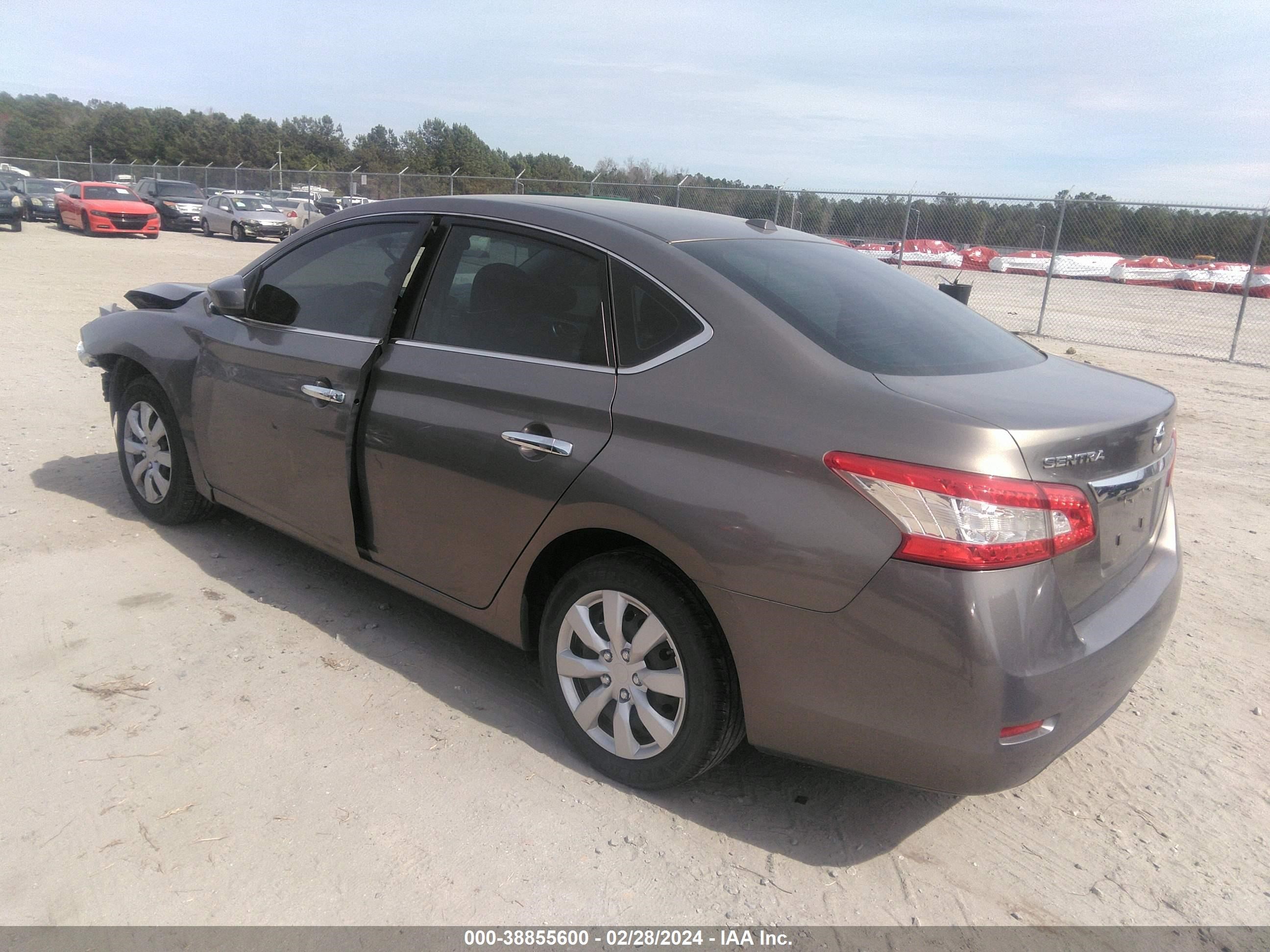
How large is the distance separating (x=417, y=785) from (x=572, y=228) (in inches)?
74.1

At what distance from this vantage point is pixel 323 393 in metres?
3.63

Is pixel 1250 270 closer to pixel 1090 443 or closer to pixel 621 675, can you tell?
pixel 1090 443

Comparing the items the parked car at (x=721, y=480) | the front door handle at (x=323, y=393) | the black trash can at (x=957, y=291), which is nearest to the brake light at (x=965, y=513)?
the parked car at (x=721, y=480)

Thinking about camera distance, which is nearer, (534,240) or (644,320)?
(644,320)

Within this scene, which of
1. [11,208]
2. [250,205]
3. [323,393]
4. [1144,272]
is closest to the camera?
[323,393]

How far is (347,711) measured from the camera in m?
3.29

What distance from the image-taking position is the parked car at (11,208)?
87.4 feet

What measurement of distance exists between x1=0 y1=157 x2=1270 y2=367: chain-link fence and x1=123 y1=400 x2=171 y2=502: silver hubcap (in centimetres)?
847

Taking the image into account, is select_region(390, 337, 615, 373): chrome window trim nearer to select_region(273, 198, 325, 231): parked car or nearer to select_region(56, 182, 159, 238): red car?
select_region(273, 198, 325, 231): parked car

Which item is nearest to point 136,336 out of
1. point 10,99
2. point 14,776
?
point 14,776

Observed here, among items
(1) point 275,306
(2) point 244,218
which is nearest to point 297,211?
(2) point 244,218

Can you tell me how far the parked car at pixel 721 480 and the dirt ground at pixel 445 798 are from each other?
350 millimetres

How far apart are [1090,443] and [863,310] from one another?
2.88ft

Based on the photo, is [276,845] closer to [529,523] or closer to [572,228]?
[529,523]
